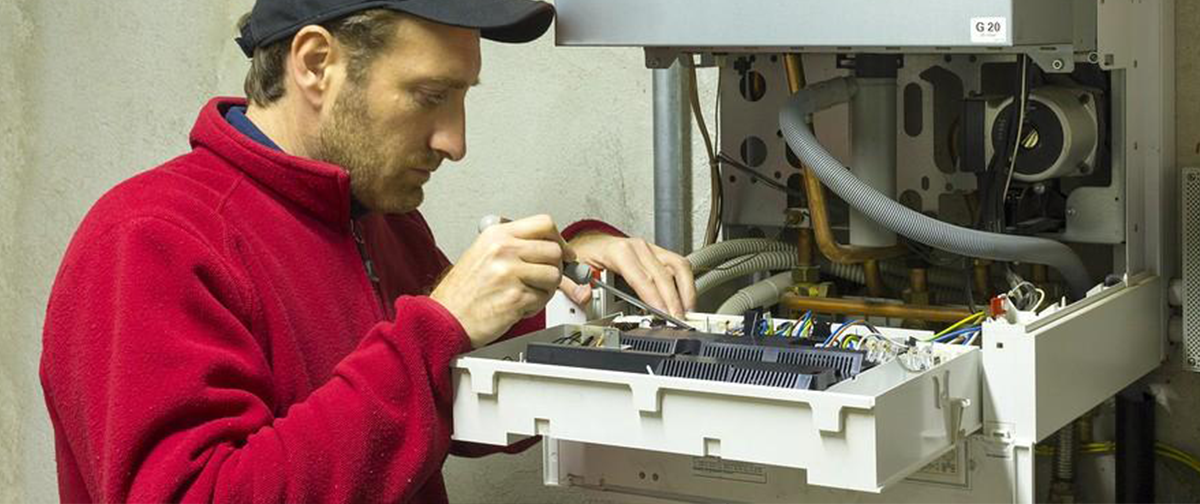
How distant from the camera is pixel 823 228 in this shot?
5.38 feet

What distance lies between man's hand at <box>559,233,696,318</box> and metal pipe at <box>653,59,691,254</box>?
1.17 ft

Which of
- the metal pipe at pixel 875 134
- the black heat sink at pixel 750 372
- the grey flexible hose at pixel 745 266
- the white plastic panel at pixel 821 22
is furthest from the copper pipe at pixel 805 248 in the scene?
the black heat sink at pixel 750 372

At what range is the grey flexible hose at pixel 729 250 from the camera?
1.71 meters

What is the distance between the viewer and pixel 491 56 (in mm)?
2191

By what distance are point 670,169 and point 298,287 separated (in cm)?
63

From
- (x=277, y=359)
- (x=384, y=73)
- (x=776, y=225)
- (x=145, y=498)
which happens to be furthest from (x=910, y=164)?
(x=145, y=498)

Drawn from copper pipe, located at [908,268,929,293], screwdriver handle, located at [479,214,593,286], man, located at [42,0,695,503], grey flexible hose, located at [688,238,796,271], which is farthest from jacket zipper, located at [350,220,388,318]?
copper pipe, located at [908,268,929,293]


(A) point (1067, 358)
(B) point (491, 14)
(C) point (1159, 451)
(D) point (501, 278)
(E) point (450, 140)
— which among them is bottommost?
(C) point (1159, 451)

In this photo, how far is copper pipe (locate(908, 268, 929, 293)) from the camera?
1.66 m

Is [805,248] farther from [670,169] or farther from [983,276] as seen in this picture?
[670,169]

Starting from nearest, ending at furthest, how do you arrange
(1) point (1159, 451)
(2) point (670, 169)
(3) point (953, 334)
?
1. (3) point (953, 334)
2. (1) point (1159, 451)
3. (2) point (670, 169)

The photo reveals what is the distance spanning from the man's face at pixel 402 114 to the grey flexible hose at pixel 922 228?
1.06 ft

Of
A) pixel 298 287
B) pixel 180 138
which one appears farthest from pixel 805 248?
pixel 180 138

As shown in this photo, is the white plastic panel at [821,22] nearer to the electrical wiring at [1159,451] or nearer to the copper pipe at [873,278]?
the copper pipe at [873,278]
